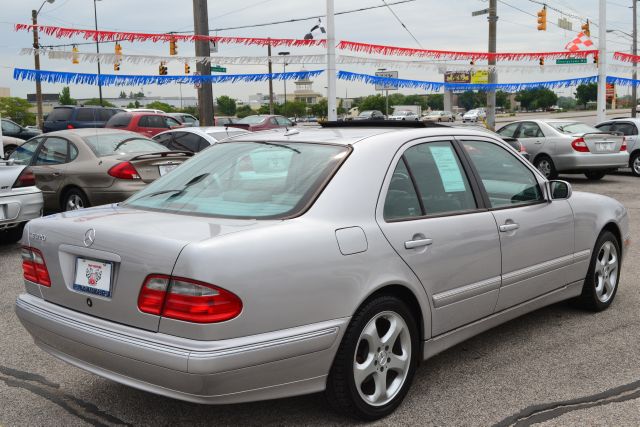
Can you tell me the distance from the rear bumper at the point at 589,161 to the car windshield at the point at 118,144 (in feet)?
30.5

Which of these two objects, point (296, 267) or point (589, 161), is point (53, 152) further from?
point (589, 161)

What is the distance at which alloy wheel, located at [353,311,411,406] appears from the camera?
3.41 meters

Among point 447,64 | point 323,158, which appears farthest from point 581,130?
point 323,158

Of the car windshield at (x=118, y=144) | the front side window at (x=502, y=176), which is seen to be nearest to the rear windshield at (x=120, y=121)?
the car windshield at (x=118, y=144)

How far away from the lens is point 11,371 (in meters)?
4.29

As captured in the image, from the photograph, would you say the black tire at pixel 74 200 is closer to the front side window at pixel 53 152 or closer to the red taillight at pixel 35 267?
Answer: the front side window at pixel 53 152

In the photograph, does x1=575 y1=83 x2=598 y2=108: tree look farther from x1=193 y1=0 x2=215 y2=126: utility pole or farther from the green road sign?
x1=193 y1=0 x2=215 y2=126: utility pole

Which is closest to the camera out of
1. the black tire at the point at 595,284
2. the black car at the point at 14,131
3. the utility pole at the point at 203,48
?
the black tire at the point at 595,284

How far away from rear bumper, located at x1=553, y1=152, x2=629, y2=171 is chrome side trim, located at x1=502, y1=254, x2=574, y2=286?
1116 cm

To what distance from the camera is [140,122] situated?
68.3 ft

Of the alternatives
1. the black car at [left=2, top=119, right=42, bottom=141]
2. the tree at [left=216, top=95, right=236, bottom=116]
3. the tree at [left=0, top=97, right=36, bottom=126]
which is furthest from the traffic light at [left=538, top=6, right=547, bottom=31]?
the tree at [left=216, top=95, right=236, bottom=116]

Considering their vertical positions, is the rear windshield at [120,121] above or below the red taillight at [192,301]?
above

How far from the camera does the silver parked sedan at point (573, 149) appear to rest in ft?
50.3

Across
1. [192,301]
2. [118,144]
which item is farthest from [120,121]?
[192,301]
